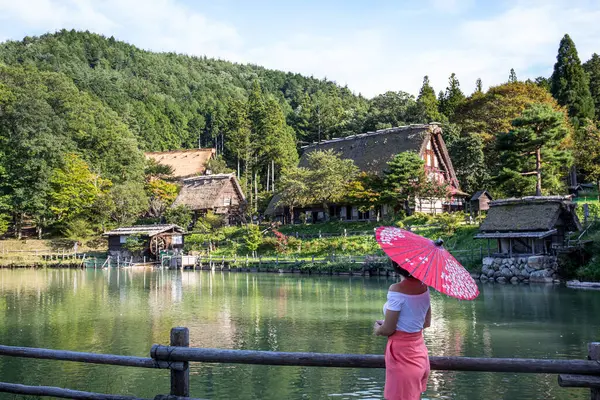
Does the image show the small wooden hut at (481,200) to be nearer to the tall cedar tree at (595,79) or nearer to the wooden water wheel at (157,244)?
the tall cedar tree at (595,79)

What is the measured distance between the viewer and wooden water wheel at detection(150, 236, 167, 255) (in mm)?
40681

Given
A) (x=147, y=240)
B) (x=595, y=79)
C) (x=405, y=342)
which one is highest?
(x=595, y=79)

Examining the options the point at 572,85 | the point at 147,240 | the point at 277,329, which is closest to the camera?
the point at 277,329

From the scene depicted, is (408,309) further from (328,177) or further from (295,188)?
(295,188)

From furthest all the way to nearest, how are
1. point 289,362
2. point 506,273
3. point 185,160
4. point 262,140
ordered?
point 185,160
point 262,140
point 506,273
point 289,362

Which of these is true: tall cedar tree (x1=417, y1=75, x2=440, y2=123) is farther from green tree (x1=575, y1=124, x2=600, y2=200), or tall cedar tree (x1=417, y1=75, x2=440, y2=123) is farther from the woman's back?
the woman's back

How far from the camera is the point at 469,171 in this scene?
40.2 meters

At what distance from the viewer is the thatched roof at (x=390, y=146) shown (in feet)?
131

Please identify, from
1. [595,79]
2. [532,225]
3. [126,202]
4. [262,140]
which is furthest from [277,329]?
[595,79]

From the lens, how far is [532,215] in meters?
25.4

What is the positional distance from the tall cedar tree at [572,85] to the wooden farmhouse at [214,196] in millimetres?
27009

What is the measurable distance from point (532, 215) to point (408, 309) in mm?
23644

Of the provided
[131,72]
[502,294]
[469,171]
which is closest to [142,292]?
[502,294]

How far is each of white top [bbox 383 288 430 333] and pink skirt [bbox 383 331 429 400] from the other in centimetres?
5
